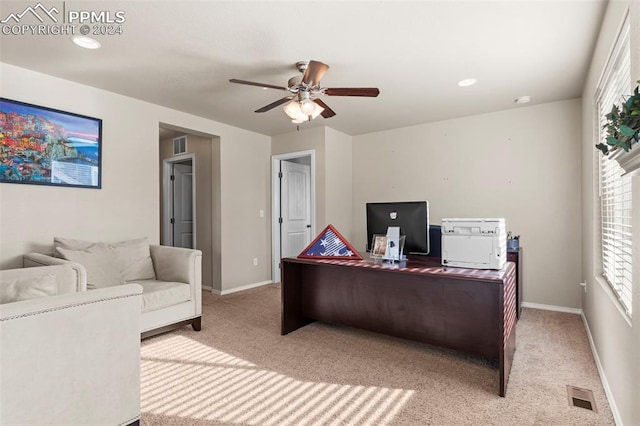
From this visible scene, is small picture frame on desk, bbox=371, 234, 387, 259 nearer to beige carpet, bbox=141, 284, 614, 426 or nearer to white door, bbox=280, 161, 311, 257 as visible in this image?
beige carpet, bbox=141, 284, 614, 426

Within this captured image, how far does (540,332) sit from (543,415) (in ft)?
5.06

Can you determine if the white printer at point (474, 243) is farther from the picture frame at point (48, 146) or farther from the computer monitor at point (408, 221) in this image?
the picture frame at point (48, 146)

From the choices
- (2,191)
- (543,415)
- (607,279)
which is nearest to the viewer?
(543,415)

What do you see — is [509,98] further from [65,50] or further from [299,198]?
[65,50]

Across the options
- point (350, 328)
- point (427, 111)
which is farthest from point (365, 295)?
point (427, 111)

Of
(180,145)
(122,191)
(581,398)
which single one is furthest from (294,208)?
(581,398)

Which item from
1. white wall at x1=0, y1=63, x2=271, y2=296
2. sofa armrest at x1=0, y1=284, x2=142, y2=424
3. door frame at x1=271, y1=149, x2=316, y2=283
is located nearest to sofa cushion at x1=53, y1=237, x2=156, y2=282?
white wall at x1=0, y1=63, x2=271, y2=296

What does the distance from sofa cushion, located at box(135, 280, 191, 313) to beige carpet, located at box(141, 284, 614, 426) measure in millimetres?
333

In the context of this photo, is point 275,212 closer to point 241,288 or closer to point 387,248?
point 241,288

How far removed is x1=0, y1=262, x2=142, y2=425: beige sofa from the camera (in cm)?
121

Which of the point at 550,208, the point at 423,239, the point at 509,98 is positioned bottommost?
the point at 423,239

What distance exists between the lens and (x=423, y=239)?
103 inches

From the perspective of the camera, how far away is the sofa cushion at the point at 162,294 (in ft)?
9.31

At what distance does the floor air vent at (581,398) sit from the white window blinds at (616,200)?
2.06ft
